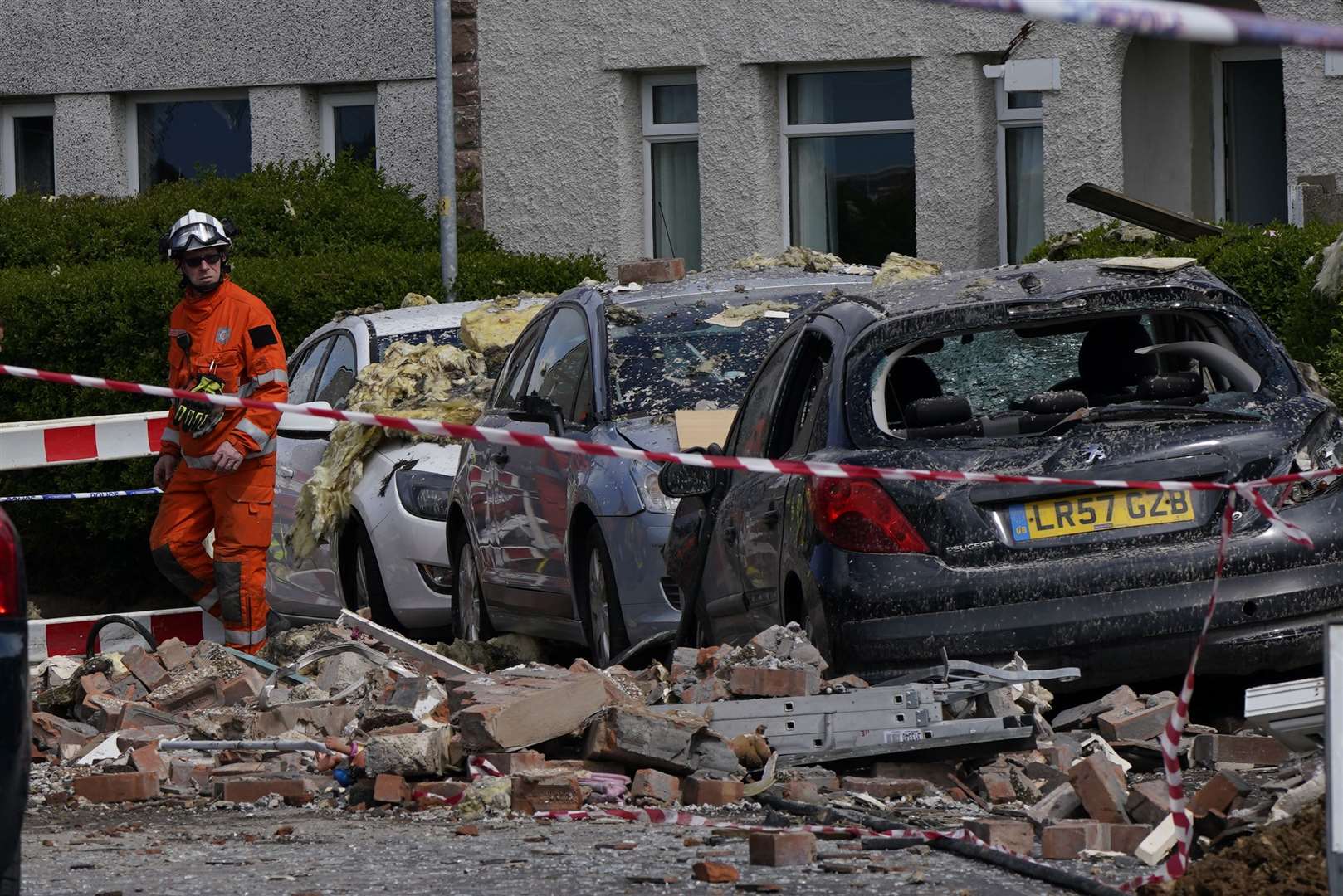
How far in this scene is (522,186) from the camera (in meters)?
20.3

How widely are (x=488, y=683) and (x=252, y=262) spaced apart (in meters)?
10.4

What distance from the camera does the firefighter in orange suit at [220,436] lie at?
1105 cm

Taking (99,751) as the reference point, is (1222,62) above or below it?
above

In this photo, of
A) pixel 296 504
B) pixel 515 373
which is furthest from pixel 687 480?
pixel 296 504

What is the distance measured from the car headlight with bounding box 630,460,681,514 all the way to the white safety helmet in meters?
2.53

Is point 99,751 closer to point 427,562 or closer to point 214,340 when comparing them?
point 214,340

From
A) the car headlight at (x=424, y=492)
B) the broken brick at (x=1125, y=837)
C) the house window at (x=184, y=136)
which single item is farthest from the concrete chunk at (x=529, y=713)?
the house window at (x=184, y=136)

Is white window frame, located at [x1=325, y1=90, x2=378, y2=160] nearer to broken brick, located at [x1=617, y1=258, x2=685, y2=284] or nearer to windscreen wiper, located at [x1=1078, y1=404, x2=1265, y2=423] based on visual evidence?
broken brick, located at [x1=617, y1=258, x2=685, y2=284]

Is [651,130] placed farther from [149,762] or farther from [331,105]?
[149,762]

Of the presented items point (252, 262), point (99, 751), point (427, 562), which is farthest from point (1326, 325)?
point (252, 262)

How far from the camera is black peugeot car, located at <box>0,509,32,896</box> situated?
4578mm

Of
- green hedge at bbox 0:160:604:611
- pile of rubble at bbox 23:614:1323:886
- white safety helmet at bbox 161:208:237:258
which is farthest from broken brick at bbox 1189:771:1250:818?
green hedge at bbox 0:160:604:611

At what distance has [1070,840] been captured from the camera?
19.5ft

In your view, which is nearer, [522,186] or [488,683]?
[488,683]
